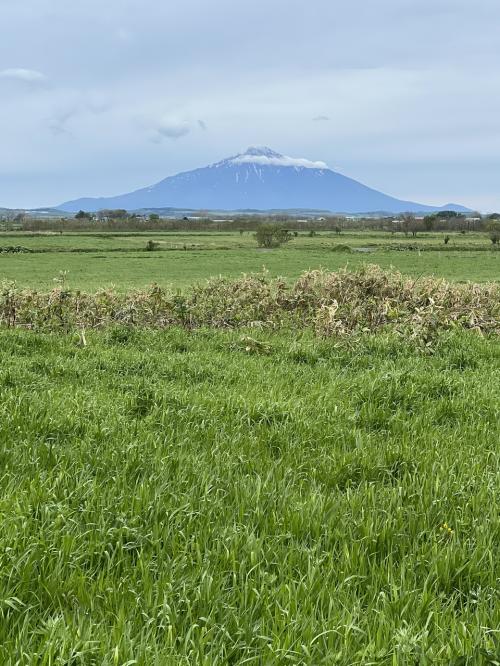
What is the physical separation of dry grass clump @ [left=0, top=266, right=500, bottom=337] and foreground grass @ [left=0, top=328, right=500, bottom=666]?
527 cm

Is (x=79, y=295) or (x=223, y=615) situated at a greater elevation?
(x=79, y=295)

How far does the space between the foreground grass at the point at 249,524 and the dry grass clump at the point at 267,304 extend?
527 centimetres

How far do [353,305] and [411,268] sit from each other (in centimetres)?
4910

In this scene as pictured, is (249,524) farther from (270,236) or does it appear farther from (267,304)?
(270,236)

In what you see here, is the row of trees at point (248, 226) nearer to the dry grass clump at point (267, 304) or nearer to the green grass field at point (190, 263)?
the green grass field at point (190, 263)

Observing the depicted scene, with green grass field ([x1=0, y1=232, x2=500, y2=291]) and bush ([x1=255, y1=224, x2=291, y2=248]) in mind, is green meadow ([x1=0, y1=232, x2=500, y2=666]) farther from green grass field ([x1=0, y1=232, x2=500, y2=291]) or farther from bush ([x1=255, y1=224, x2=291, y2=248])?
bush ([x1=255, y1=224, x2=291, y2=248])

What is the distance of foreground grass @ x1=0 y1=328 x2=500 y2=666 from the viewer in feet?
7.61

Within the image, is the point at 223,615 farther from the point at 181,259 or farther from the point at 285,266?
the point at 181,259

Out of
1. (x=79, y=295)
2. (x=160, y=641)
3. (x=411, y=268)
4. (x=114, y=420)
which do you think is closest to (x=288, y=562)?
(x=160, y=641)

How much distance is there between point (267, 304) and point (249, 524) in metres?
9.37

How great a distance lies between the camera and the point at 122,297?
12.8 meters

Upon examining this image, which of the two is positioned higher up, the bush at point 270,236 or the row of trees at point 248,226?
the row of trees at point 248,226

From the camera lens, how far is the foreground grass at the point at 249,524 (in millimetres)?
2320

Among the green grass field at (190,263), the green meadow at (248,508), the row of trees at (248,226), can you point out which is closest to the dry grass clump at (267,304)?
the green meadow at (248,508)
